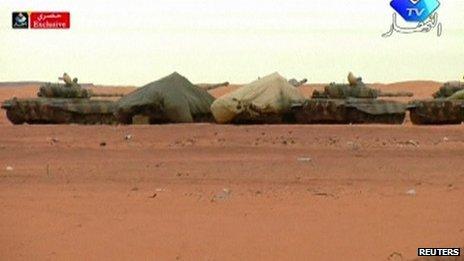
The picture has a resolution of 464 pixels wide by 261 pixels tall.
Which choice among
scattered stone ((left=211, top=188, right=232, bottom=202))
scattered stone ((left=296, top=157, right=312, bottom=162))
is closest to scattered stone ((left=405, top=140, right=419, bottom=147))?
scattered stone ((left=296, top=157, right=312, bottom=162))

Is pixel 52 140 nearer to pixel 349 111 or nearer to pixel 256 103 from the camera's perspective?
Answer: pixel 256 103

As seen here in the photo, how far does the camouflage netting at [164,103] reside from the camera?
2388 cm

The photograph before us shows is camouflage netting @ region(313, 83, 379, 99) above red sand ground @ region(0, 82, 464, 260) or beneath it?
above

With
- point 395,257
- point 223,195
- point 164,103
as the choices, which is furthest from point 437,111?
point 395,257

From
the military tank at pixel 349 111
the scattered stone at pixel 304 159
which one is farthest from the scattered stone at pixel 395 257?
the military tank at pixel 349 111

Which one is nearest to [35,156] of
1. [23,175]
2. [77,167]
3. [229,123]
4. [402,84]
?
[77,167]

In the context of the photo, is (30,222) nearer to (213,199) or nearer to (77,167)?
(213,199)

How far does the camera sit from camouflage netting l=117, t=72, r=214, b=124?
23.9 m

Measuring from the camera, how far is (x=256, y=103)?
23703mm

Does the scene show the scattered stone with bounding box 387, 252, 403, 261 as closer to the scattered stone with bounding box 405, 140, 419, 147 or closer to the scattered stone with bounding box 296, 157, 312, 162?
the scattered stone with bounding box 296, 157, 312, 162

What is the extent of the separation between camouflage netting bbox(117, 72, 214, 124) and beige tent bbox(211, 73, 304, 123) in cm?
69

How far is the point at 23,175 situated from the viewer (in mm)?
11117

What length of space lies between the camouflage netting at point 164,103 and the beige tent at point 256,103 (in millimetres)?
694

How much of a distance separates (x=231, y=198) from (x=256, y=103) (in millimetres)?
15279
